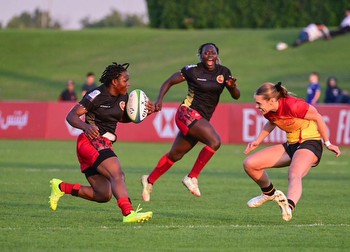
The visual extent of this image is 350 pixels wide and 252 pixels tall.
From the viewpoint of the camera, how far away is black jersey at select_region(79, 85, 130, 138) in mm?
12678

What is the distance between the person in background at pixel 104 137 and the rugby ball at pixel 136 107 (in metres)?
0.08

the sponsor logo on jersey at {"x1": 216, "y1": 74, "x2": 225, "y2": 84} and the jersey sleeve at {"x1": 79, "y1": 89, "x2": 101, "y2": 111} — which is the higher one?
the sponsor logo on jersey at {"x1": 216, "y1": 74, "x2": 225, "y2": 84}

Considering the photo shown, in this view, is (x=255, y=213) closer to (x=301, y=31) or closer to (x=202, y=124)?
(x=202, y=124)

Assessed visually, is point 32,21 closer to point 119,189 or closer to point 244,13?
point 244,13

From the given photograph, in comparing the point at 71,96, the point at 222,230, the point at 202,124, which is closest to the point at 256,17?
the point at 71,96

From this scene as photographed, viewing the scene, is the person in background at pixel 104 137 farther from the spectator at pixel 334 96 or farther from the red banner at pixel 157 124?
the spectator at pixel 334 96

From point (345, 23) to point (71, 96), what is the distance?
21322 millimetres

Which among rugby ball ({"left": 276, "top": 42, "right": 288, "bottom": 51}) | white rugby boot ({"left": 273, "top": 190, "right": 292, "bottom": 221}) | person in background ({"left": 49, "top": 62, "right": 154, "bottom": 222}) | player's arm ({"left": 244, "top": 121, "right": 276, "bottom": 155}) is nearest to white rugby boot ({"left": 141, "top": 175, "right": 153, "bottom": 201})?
person in background ({"left": 49, "top": 62, "right": 154, "bottom": 222})

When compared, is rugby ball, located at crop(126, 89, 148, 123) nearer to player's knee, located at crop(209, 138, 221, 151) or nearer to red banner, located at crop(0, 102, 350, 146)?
player's knee, located at crop(209, 138, 221, 151)

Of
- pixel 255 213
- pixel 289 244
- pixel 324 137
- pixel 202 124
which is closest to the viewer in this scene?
pixel 289 244

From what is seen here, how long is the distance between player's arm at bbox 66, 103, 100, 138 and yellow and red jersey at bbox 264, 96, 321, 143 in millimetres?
2174

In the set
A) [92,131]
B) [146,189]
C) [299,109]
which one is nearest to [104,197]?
[92,131]

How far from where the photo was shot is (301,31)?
55625 millimetres

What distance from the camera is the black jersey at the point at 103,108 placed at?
12678mm
